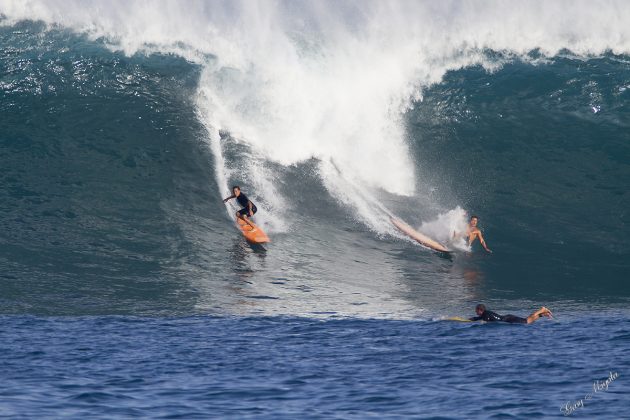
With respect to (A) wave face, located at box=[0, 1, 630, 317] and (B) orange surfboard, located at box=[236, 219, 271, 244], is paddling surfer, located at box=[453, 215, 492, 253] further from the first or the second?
(B) orange surfboard, located at box=[236, 219, 271, 244]

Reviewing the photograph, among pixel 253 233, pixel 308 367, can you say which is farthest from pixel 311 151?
pixel 308 367

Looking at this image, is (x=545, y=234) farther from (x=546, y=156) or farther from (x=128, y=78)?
(x=128, y=78)

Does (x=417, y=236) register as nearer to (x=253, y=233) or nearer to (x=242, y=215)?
(x=253, y=233)

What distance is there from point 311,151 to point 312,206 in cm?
273

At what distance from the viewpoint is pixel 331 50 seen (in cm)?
3147

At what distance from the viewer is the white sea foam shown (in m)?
27.1

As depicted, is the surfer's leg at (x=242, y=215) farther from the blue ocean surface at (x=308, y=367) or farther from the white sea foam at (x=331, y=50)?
the blue ocean surface at (x=308, y=367)

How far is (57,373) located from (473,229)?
11388mm

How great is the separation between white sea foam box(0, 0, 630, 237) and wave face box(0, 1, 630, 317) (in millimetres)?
75

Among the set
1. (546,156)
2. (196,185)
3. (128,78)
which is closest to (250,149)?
(196,185)

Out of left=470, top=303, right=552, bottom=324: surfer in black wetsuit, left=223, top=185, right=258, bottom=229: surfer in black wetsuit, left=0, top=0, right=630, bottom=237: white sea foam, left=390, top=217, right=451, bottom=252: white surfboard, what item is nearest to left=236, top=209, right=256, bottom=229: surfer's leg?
left=223, top=185, right=258, bottom=229: surfer in black wetsuit

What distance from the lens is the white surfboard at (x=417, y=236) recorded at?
22.7 m

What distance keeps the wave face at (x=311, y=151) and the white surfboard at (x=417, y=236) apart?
30 cm

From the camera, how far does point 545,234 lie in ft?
75.8
